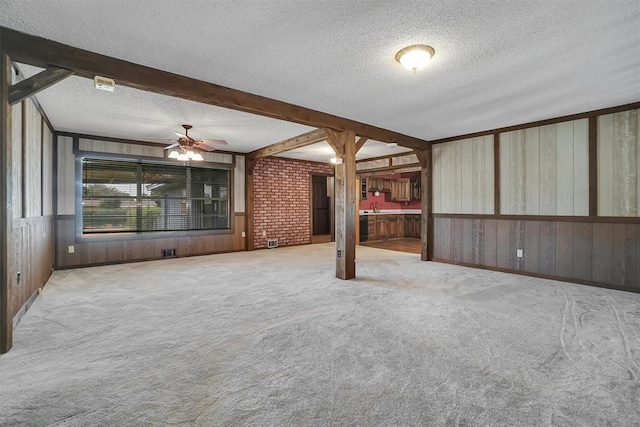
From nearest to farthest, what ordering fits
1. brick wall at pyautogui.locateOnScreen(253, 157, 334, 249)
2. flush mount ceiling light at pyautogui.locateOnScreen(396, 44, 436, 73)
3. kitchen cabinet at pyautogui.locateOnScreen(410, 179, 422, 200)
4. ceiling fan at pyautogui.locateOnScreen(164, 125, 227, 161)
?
1. flush mount ceiling light at pyautogui.locateOnScreen(396, 44, 436, 73)
2. ceiling fan at pyautogui.locateOnScreen(164, 125, 227, 161)
3. brick wall at pyautogui.locateOnScreen(253, 157, 334, 249)
4. kitchen cabinet at pyautogui.locateOnScreen(410, 179, 422, 200)

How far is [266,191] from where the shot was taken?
298 inches

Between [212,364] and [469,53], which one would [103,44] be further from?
[469,53]

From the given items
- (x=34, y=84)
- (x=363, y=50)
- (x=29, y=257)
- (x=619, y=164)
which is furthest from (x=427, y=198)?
(x=29, y=257)

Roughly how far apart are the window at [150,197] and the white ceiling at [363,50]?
1.74 m

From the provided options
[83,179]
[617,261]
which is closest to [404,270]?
[617,261]

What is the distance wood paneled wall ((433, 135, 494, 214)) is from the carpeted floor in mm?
1882

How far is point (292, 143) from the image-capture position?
Answer: 564cm

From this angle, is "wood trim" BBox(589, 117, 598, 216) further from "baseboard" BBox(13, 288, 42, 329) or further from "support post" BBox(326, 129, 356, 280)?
"baseboard" BBox(13, 288, 42, 329)

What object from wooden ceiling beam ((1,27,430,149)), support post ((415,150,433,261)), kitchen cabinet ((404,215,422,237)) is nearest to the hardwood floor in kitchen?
kitchen cabinet ((404,215,422,237))

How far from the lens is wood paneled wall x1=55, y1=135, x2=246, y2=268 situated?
16.8 feet

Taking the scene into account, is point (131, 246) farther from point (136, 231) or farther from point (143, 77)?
point (143, 77)

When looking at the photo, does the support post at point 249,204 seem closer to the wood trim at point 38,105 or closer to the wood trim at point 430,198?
the wood trim at point 38,105

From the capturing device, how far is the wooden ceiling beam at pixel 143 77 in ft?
7.48

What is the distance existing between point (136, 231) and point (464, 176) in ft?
21.0
